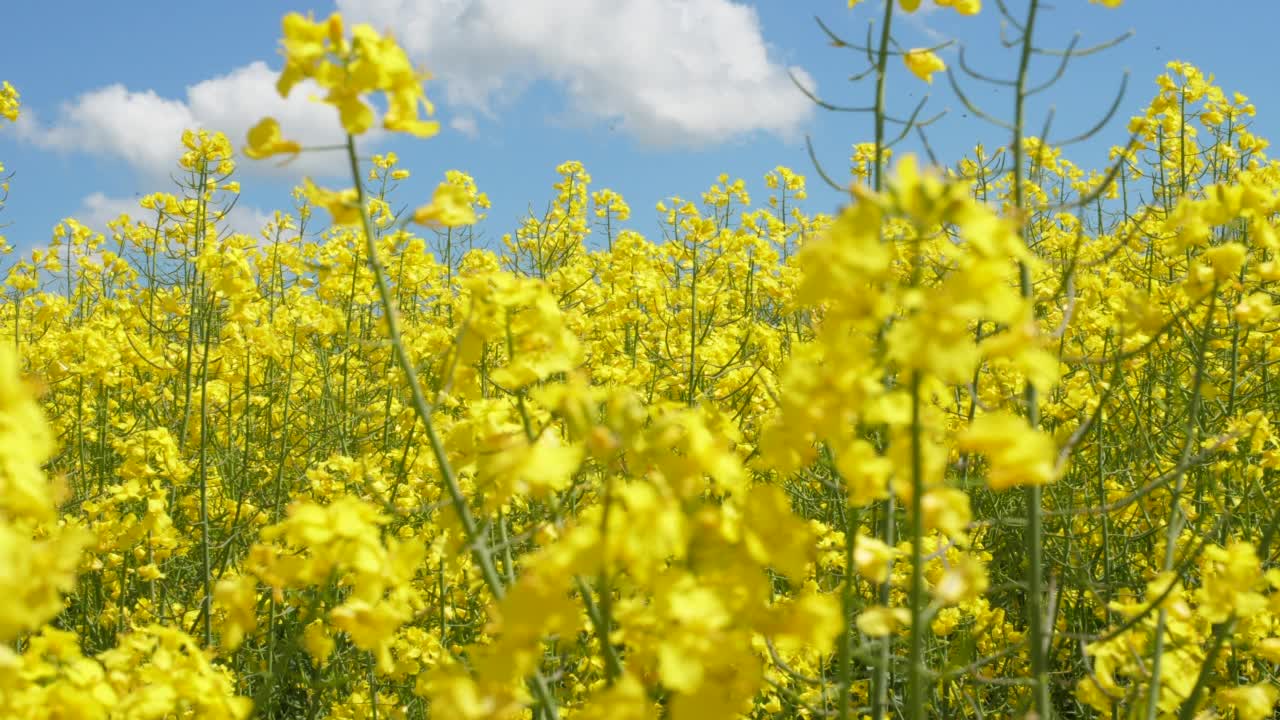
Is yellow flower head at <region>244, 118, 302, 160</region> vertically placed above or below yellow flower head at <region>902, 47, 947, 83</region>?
below

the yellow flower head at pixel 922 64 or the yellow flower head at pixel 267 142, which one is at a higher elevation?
the yellow flower head at pixel 922 64

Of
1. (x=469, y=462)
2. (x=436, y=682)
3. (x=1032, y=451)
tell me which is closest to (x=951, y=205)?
(x=1032, y=451)

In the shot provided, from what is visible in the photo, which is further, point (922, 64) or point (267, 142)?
point (922, 64)

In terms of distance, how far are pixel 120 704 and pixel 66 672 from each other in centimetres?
10

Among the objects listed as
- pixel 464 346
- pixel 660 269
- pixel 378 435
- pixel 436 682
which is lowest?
pixel 436 682

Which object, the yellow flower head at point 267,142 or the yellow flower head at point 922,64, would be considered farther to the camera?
the yellow flower head at point 922,64

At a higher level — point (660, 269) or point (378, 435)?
point (660, 269)

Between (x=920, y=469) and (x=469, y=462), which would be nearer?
(x=920, y=469)

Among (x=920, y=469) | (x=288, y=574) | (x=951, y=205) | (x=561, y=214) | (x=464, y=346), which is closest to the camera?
(x=951, y=205)

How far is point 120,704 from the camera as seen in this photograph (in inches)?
58.6

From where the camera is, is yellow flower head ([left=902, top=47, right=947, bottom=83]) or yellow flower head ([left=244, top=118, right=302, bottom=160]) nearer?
yellow flower head ([left=244, top=118, right=302, bottom=160])

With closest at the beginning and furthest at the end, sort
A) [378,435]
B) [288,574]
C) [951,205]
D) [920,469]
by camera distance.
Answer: [951,205]
[920,469]
[288,574]
[378,435]

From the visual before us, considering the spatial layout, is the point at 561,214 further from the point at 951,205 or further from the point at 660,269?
the point at 951,205

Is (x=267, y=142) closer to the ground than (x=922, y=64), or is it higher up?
closer to the ground
